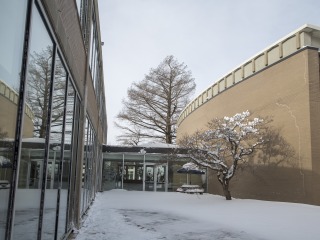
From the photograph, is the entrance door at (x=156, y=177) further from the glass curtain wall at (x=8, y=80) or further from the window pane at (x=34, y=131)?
the glass curtain wall at (x=8, y=80)

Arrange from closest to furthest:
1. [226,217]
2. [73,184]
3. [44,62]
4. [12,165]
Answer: [12,165] < [44,62] < [73,184] < [226,217]

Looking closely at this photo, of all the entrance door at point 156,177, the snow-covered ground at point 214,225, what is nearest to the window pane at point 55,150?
the snow-covered ground at point 214,225

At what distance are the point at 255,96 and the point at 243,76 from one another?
7.15ft

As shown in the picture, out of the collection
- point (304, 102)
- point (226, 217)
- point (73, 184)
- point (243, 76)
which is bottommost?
point (226, 217)

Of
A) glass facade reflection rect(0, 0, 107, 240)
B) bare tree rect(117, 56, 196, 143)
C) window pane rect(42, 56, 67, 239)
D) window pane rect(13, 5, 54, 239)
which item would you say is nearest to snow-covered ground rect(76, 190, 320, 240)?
window pane rect(42, 56, 67, 239)

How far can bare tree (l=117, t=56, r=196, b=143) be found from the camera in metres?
46.2

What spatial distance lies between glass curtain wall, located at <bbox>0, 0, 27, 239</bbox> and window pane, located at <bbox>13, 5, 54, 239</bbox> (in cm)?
31

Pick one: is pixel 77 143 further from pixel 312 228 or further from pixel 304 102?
pixel 304 102

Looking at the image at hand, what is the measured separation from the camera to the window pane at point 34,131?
3.62 metres

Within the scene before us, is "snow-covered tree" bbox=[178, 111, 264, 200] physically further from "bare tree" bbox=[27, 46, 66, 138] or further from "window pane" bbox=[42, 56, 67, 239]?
"bare tree" bbox=[27, 46, 66, 138]

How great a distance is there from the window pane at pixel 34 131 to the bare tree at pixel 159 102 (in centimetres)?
4134

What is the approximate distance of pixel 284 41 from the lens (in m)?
20.3

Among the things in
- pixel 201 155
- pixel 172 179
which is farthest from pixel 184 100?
pixel 201 155

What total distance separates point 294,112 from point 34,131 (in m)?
17.3
